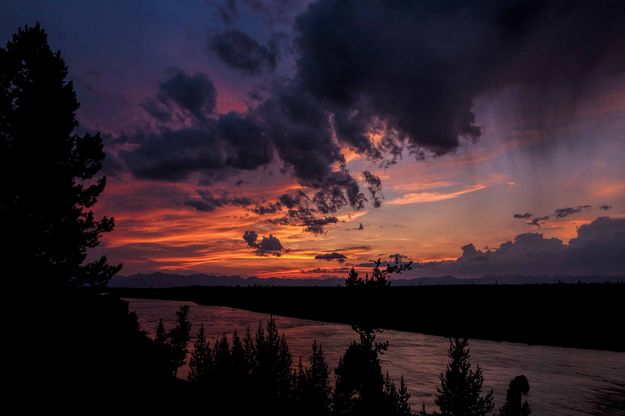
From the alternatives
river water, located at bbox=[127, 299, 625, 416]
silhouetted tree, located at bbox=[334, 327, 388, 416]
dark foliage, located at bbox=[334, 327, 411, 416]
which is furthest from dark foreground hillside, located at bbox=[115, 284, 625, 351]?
silhouetted tree, located at bbox=[334, 327, 388, 416]

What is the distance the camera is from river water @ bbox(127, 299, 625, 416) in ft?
126

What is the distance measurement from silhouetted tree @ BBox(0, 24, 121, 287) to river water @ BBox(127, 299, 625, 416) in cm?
1775

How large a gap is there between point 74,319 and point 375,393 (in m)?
13.3

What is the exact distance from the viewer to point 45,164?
104 ft

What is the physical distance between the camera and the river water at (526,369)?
3853cm

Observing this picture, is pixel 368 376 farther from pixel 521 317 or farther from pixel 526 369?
pixel 521 317

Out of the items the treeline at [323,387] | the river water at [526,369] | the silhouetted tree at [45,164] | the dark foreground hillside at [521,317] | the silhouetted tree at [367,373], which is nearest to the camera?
the silhouetted tree at [367,373]

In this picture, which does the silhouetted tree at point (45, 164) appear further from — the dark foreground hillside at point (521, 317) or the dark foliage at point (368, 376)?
the dark foreground hillside at point (521, 317)

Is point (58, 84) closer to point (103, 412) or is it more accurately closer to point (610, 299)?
point (103, 412)

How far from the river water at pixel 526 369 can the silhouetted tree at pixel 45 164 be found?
1775cm

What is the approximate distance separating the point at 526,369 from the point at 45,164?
54.6 m

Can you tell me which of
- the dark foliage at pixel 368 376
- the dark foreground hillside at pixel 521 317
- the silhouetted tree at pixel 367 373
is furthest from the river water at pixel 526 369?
the silhouetted tree at pixel 367 373

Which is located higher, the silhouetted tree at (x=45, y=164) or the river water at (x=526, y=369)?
the silhouetted tree at (x=45, y=164)

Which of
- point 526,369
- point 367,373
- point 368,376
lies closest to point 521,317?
point 526,369
